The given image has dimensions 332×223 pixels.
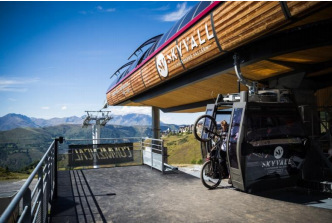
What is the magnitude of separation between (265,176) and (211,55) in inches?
149

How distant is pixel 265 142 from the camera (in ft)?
20.6

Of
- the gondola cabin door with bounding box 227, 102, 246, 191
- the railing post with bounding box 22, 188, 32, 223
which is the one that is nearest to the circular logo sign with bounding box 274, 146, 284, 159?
the gondola cabin door with bounding box 227, 102, 246, 191

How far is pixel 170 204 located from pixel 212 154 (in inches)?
84.7

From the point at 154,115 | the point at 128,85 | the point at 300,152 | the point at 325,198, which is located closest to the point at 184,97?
the point at 128,85

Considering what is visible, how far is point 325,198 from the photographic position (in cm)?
634

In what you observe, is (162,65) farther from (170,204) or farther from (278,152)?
(170,204)

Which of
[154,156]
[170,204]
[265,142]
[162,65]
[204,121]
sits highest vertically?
[162,65]

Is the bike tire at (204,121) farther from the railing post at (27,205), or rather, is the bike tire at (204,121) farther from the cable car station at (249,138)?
the railing post at (27,205)

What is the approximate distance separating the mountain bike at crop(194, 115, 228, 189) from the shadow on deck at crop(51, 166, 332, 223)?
0.46 m

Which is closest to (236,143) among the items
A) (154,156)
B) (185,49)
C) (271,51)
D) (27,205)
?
(271,51)

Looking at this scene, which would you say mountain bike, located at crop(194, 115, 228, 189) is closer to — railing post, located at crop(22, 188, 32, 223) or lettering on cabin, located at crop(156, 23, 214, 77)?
lettering on cabin, located at crop(156, 23, 214, 77)

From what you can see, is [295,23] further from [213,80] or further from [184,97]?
[184,97]

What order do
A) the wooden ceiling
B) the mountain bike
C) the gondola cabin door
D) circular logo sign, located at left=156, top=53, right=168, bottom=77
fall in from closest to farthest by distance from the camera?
the gondola cabin door < the wooden ceiling < the mountain bike < circular logo sign, located at left=156, top=53, right=168, bottom=77

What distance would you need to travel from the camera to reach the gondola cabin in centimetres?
606
